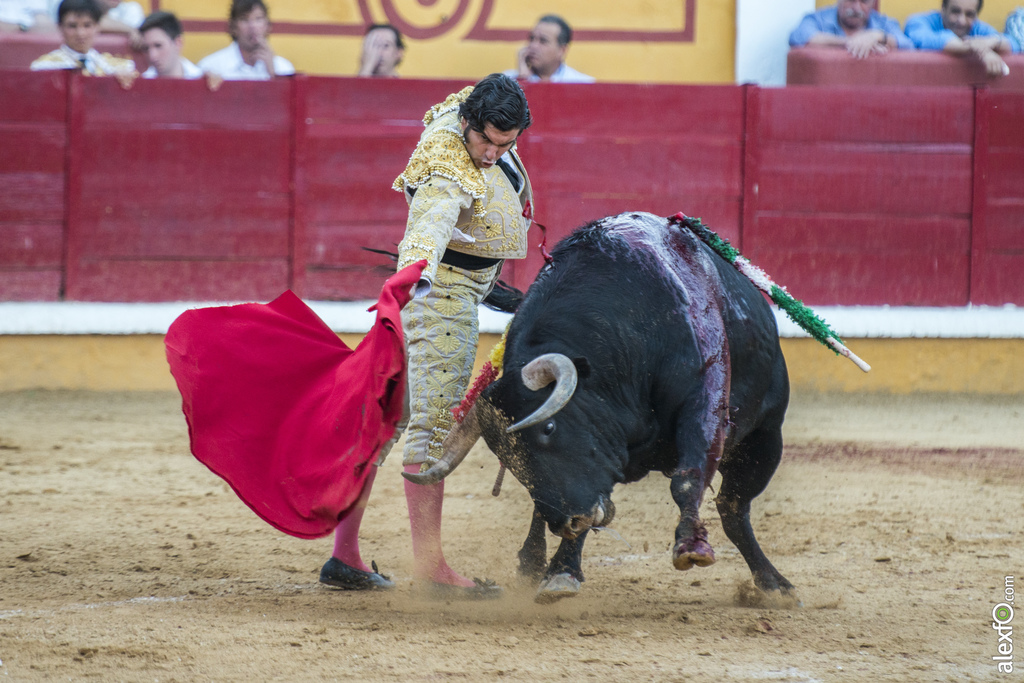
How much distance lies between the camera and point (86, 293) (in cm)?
567

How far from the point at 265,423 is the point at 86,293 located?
3.38m

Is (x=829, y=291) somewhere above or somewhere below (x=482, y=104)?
below

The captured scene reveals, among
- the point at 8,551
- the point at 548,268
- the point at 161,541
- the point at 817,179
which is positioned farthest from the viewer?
the point at 817,179

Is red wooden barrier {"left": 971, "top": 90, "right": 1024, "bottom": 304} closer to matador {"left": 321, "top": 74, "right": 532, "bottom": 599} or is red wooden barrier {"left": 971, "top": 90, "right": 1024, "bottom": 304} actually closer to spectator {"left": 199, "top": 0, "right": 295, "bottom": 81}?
spectator {"left": 199, "top": 0, "right": 295, "bottom": 81}

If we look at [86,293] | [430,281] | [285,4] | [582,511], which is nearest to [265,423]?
[430,281]

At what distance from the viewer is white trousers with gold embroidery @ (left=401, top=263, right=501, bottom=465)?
8.34 feet

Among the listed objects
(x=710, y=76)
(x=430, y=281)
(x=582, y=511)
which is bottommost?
(x=582, y=511)

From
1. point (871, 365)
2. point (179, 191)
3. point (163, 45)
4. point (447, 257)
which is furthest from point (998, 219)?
point (447, 257)

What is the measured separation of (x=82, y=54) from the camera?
561cm

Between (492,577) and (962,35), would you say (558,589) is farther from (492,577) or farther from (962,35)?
(962,35)

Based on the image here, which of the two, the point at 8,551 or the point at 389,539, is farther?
the point at 389,539

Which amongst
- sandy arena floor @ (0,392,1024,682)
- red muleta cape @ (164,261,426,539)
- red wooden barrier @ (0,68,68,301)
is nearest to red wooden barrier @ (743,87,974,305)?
sandy arena floor @ (0,392,1024,682)

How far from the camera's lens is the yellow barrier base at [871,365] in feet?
18.3

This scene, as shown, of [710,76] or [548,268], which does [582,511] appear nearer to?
[548,268]
